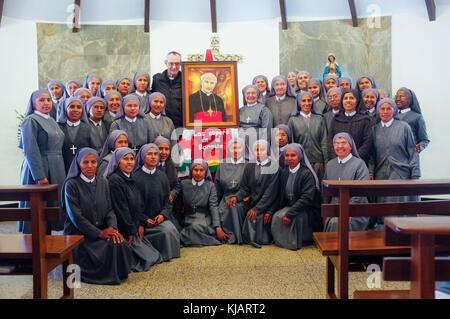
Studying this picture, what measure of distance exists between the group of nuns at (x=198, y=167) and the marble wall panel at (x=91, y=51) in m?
3.72

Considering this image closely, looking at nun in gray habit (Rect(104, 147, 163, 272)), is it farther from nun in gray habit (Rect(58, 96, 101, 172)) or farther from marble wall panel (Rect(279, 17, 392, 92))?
marble wall panel (Rect(279, 17, 392, 92))

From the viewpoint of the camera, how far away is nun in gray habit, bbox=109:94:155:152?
6.00m

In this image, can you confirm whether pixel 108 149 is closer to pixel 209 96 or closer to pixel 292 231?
pixel 209 96

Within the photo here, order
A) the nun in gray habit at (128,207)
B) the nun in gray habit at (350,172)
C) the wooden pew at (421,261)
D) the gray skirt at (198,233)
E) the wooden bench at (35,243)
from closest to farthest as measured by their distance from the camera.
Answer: the wooden pew at (421,261), the wooden bench at (35,243), the nun in gray habit at (128,207), the nun in gray habit at (350,172), the gray skirt at (198,233)

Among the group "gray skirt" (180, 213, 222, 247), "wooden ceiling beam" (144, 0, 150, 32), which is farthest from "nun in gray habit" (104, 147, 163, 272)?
"wooden ceiling beam" (144, 0, 150, 32)

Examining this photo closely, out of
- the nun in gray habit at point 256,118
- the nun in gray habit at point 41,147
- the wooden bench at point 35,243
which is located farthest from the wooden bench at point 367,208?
the nun in gray habit at point 41,147

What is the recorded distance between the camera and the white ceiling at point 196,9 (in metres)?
10.1

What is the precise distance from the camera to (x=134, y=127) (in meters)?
6.07

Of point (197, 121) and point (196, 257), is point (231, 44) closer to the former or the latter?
point (197, 121)

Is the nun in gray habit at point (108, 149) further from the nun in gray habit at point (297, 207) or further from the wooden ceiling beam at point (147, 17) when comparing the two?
the wooden ceiling beam at point (147, 17)

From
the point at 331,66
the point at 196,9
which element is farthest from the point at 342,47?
the point at 196,9

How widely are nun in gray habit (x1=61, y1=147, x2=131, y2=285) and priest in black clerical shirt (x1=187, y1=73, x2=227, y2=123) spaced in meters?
2.56

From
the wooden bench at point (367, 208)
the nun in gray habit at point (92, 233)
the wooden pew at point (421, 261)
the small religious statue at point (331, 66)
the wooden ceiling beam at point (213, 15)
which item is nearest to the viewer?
the wooden pew at point (421, 261)

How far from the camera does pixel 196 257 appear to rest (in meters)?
5.39
